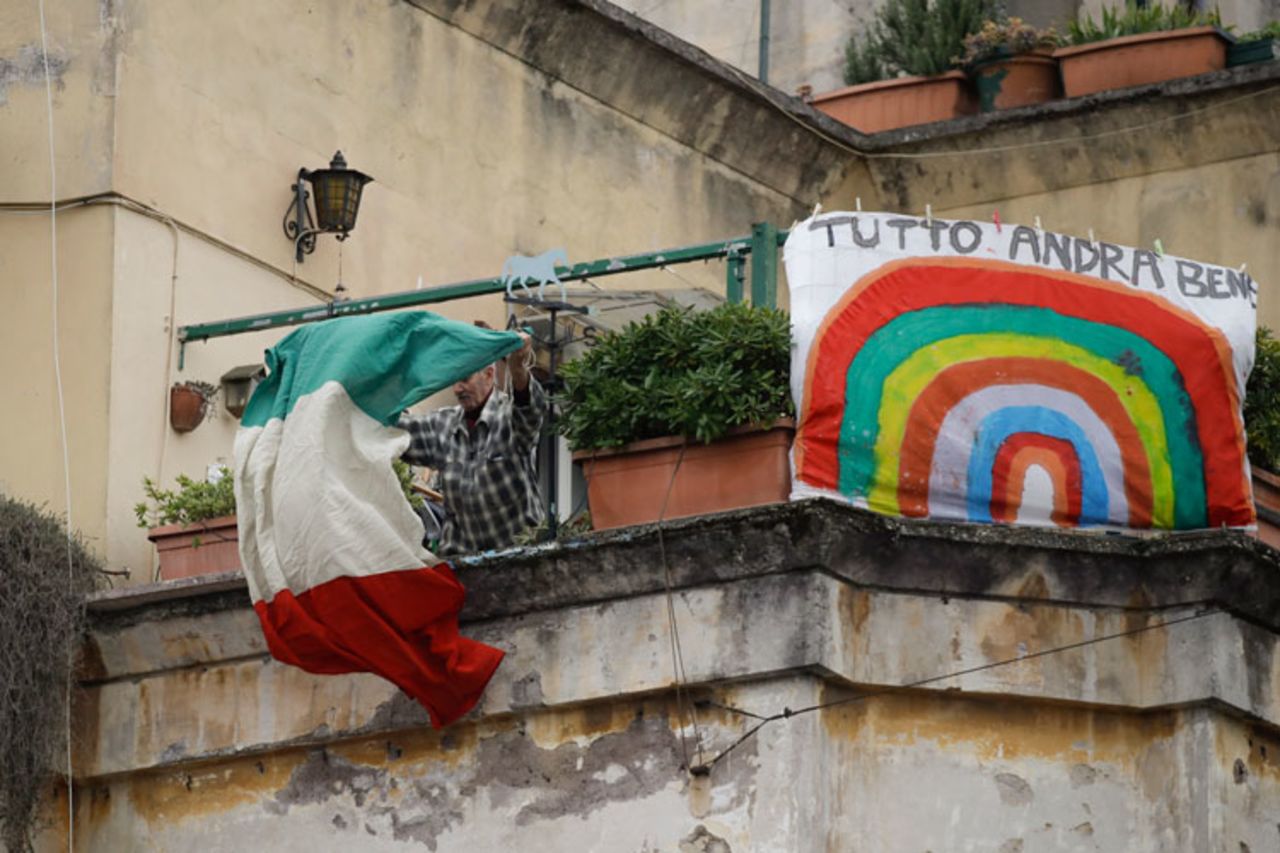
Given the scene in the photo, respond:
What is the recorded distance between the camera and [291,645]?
14.9m

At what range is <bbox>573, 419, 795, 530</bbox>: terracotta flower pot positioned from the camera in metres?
14.7

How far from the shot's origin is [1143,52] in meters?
20.4

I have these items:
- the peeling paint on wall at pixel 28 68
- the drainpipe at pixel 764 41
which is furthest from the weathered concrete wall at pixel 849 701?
the drainpipe at pixel 764 41

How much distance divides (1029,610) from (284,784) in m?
3.38

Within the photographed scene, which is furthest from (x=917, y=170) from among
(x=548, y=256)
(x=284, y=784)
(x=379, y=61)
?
(x=284, y=784)

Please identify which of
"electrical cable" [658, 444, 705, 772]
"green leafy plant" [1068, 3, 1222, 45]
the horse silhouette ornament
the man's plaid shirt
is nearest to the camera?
"electrical cable" [658, 444, 705, 772]

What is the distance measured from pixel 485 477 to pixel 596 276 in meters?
1.17

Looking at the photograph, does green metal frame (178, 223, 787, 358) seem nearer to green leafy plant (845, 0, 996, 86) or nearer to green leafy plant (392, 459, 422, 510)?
green leafy plant (392, 459, 422, 510)

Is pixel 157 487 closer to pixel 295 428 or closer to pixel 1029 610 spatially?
pixel 295 428

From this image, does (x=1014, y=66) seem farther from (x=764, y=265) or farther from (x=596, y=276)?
(x=764, y=265)

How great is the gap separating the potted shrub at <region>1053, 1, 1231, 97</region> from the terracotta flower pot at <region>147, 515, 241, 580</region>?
6.60 m

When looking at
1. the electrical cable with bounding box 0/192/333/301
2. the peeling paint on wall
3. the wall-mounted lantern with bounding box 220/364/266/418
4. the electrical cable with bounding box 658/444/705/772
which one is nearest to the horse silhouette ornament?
the electrical cable with bounding box 658/444/705/772

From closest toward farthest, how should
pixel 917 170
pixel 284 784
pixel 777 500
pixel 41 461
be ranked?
pixel 777 500, pixel 284 784, pixel 41 461, pixel 917 170

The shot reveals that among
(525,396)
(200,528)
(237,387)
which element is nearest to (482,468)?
(525,396)
